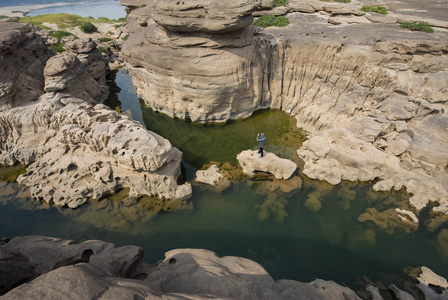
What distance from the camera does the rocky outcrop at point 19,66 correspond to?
10.9 meters

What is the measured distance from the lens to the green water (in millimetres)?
7078

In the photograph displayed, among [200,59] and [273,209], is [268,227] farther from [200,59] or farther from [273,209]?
[200,59]

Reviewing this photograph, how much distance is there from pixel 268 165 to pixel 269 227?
8.58 ft

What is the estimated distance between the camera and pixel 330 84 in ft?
40.9

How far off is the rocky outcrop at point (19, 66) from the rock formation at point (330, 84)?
195 inches

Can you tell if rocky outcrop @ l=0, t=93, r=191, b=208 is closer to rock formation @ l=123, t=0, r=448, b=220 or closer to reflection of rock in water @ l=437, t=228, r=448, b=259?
rock formation @ l=123, t=0, r=448, b=220

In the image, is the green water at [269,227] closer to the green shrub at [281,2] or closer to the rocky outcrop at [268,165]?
the rocky outcrop at [268,165]

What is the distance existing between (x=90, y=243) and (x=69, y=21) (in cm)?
4040

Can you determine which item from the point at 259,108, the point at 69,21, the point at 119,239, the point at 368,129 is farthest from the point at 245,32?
the point at 69,21

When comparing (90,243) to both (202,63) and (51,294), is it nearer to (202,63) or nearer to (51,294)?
(51,294)

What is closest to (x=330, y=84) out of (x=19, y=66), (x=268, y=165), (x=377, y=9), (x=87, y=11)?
(x=268, y=165)

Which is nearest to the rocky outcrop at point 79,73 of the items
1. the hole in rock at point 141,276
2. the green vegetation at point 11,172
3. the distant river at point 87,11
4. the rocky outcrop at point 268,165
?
the green vegetation at point 11,172

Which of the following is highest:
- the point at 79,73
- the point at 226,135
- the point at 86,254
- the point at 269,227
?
the point at 79,73

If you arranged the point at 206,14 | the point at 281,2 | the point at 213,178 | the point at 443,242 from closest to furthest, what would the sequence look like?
the point at 443,242
the point at 213,178
the point at 206,14
the point at 281,2
